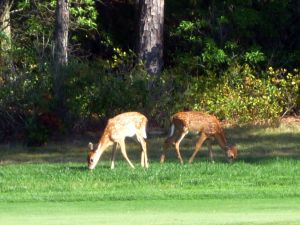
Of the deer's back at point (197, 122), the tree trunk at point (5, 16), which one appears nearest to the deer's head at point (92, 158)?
the deer's back at point (197, 122)

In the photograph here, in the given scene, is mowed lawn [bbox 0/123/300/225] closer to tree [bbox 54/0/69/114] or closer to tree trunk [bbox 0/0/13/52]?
tree [bbox 54/0/69/114]

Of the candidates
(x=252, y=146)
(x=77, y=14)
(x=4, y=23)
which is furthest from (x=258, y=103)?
(x=4, y=23)

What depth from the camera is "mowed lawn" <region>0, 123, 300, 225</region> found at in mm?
14016

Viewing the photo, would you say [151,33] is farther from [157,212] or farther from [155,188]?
[157,212]

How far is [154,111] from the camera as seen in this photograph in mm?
27922

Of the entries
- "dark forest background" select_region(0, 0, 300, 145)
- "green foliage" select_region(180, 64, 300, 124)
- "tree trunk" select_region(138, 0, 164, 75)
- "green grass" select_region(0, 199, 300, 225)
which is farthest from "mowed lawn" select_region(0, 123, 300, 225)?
"tree trunk" select_region(138, 0, 164, 75)

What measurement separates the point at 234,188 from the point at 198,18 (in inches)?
554

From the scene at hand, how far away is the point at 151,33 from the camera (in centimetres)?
3006

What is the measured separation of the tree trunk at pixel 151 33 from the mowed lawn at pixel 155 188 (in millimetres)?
4171

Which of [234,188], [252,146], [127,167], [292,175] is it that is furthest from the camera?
[252,146]

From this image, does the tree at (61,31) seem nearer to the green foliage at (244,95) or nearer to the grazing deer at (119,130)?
the green foliage at (244,95)

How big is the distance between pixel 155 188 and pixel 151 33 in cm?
1261

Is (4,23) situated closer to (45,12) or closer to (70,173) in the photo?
(45,12)

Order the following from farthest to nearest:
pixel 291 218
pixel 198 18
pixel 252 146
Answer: pixel 198 18 → pixel 252 146 → pixel 291 218
